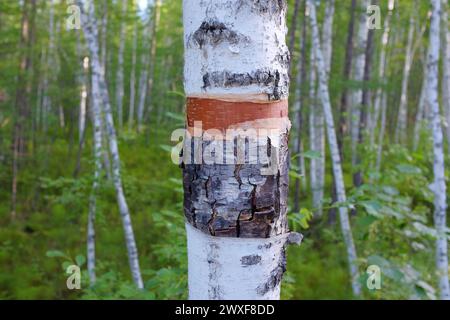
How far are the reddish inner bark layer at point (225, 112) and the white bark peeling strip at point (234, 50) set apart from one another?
1 cm

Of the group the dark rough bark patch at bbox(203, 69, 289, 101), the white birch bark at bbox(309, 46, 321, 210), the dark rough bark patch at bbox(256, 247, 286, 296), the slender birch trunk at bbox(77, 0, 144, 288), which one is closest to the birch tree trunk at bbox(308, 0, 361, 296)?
the white birch bark at bbox(309, 46, 321, 210)

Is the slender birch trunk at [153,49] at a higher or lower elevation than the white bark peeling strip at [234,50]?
higher

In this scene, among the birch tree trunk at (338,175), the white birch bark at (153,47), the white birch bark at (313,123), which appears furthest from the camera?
the white birch bark at (153,47)

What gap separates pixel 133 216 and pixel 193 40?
28.5 feet

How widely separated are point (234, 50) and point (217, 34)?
1.8 inches

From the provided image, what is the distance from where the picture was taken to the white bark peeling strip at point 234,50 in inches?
31.2

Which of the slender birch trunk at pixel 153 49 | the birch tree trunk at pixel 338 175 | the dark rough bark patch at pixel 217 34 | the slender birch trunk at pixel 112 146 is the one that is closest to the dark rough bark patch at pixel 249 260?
the dark rough bark patch at pixel 217 34

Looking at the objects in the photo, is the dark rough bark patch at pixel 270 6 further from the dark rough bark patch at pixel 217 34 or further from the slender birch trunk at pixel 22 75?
the slender birch trunk at pixel 22 75

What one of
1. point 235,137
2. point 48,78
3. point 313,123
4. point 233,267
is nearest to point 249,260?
point 233,267

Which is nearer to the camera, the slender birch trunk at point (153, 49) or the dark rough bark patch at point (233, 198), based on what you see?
the dark rough bark patch at point (233, 198)

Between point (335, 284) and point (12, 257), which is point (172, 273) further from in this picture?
point (12, 257)

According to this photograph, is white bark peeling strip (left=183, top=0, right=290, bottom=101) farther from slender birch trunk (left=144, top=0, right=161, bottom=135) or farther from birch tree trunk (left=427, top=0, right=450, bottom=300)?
slender birch trunk (left=144, top=0, right=161, bottom=135)

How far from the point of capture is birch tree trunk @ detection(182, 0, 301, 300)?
795 mm

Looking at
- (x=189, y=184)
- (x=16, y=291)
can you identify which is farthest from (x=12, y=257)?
(x=189, y=184)
